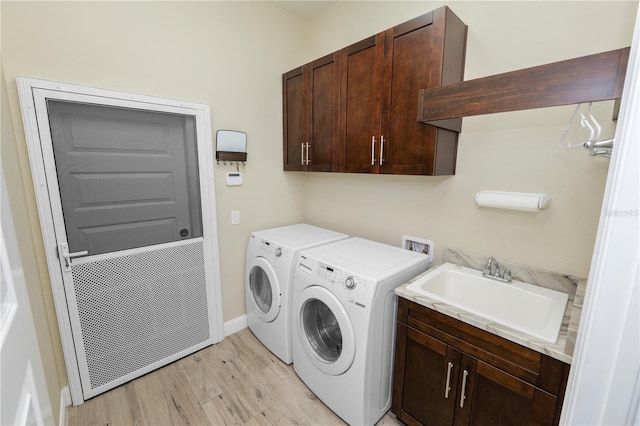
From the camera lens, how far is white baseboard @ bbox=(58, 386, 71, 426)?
1.58 m

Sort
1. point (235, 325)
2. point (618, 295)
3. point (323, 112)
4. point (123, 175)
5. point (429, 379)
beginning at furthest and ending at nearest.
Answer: point (235, 325)
point (323, 112)
point (123, 175)
point (429, 379)
point (618, 295)

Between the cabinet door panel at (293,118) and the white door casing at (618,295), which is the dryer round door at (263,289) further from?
the white door casing at (618,295)

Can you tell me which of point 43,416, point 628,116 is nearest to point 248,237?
point 43,416

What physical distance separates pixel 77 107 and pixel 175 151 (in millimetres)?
559

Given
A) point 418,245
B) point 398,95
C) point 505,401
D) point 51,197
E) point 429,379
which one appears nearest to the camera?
point 505,401

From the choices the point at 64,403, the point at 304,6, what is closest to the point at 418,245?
the point at 304,6

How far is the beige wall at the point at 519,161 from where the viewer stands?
4.34 feet

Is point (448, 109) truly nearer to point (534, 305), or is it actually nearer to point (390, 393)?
point (534, 305)

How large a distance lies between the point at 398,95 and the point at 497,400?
1.62 m

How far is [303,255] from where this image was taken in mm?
1883

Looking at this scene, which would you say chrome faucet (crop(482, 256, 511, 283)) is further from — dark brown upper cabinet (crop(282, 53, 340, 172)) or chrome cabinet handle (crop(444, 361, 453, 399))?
dark brown upper cabinet (crop(282, 53, 340, 172))

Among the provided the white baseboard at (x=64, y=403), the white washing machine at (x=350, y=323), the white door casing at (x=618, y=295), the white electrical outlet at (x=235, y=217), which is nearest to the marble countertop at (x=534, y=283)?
the white washing machine at (x=350, y=323)

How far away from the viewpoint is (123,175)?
1.80 metres

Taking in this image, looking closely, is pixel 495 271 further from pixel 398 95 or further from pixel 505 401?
pixel 398 95
